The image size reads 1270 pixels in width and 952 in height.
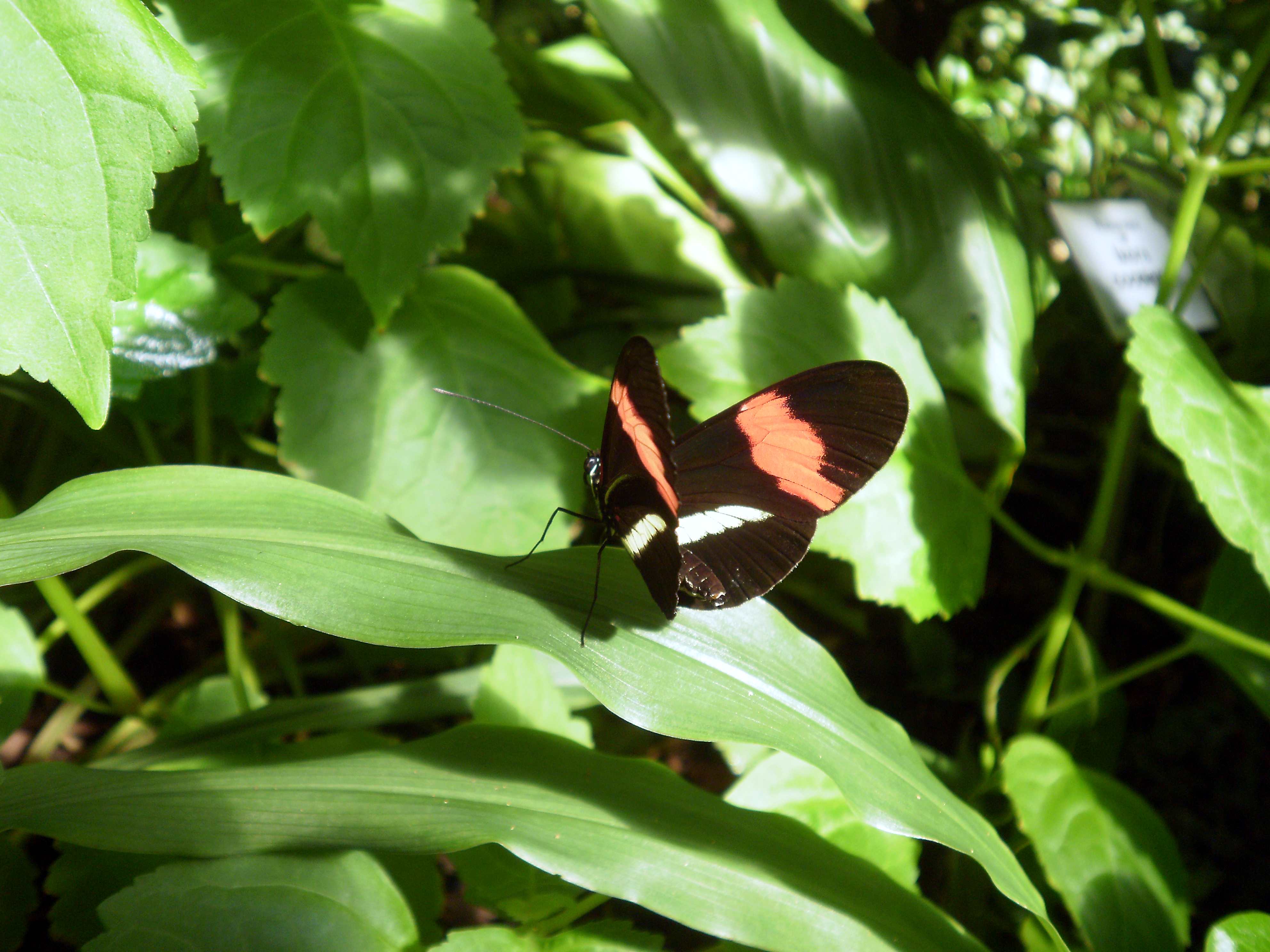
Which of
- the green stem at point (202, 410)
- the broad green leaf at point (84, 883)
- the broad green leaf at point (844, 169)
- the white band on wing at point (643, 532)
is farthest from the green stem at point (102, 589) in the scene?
the broad green leaf at point (844, 169)

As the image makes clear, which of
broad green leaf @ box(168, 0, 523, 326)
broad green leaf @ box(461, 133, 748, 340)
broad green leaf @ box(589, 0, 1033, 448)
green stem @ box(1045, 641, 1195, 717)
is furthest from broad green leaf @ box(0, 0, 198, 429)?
green stem @ box(1045, 641, 1195, 717)

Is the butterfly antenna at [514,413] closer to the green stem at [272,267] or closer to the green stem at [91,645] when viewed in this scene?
the green stem at [272,267]

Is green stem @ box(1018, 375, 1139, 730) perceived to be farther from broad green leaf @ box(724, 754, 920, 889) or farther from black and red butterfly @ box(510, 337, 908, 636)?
black and red butterfly @ box(510, 337, 908, 636)

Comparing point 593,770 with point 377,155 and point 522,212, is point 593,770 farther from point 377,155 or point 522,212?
point 522,212

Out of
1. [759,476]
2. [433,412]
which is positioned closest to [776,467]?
[759,476]

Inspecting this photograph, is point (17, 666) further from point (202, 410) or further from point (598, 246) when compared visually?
point (598, 246)
